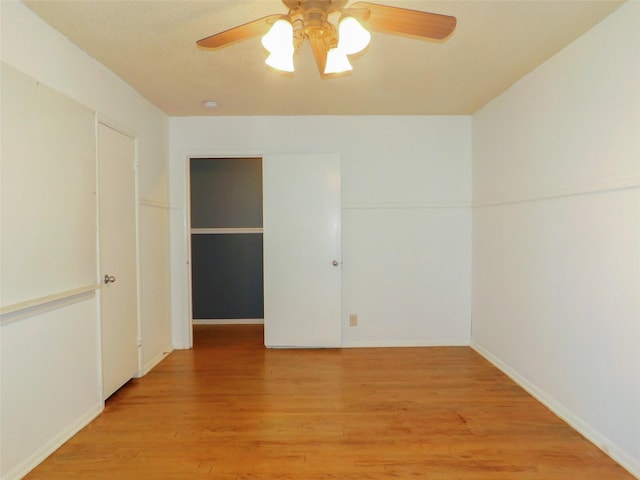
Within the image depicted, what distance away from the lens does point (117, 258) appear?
2848 mm

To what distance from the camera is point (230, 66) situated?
266 cm

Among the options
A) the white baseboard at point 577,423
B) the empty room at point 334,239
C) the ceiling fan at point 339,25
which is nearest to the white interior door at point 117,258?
the empty room at point 334,239

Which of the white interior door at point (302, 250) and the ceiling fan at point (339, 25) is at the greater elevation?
the ceiling fan at point (339, 25)

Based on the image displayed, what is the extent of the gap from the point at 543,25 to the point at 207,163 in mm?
3859

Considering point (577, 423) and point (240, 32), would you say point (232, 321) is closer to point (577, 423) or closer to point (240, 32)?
point (577, 423)

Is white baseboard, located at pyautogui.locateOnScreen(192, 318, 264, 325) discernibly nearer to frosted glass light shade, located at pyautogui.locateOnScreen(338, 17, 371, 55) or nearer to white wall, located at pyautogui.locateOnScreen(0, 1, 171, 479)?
white wall, located at pyautogui.locateOnScreen(0, 1, 171, 479)

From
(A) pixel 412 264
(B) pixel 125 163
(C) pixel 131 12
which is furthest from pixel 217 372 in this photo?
(C) pixel 131 12

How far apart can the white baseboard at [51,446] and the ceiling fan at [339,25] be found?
2.22 m

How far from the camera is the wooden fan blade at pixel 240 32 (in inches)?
62.9

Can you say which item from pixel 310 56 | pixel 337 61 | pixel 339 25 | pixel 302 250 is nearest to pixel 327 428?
pixel 302 250

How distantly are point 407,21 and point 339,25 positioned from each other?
27 centimetres

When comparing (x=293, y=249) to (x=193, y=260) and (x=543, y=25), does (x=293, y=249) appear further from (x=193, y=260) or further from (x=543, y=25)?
(x=543, y=25)

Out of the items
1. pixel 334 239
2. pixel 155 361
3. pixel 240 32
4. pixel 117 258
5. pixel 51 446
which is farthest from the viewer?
pixel 334 239

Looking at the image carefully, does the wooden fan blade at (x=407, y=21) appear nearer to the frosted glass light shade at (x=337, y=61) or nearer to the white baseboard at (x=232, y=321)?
the frosted glass light shade at (x=337, y=61)
